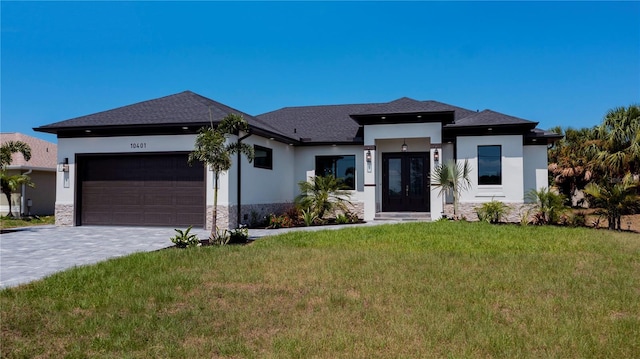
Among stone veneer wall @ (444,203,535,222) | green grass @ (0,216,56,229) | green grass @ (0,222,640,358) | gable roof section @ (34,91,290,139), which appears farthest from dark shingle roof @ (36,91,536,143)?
green grass @ (0,222,640,358)

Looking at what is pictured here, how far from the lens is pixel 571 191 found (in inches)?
942

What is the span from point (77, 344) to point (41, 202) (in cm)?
2321

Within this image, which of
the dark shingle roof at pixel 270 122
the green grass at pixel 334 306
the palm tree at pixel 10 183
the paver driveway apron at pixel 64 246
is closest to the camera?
the green grass at pixel 334 306

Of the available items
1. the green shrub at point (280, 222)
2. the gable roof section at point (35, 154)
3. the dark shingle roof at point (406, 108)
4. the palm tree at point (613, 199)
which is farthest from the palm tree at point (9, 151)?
the palm tree at point (613, 199)

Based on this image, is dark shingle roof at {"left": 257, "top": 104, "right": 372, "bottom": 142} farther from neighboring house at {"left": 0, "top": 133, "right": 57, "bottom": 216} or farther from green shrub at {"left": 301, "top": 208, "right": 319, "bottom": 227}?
neighboring house at {"left": 0, "top": 133, "right": 57, "bottom": 216}

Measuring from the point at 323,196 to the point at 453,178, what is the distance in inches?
208

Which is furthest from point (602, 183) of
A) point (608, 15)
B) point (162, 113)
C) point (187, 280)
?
point (162, 113)

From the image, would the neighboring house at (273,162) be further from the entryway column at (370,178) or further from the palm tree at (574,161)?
the palm tree at (574,161)

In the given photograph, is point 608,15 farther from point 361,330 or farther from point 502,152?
point 361,330

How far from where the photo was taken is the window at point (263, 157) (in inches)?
662

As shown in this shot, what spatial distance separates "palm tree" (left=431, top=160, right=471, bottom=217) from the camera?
16.8 m

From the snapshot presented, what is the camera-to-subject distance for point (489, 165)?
17.5 m

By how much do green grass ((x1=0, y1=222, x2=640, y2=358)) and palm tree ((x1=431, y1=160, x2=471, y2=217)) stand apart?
25.2 ft

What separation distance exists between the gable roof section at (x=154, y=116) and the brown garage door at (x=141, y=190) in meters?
1.33
